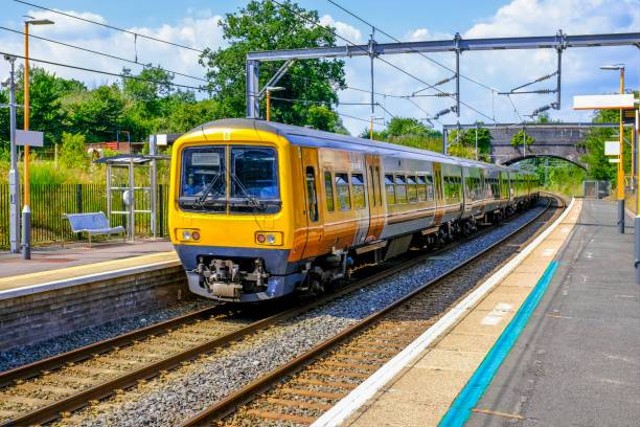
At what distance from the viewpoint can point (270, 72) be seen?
47.1 meters

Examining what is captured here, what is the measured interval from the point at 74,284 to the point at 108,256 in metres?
4.75

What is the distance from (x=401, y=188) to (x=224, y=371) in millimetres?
9545

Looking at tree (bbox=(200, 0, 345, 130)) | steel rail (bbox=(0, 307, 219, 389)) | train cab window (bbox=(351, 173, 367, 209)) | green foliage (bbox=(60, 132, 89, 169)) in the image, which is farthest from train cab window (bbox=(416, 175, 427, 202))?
tree (bbox=(200, 0, 345, 130))

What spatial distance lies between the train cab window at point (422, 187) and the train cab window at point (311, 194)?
24.9ft

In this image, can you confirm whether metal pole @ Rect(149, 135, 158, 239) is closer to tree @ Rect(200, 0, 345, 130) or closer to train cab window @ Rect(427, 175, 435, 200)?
train cab window @ Rect(427, 175, 435, 200)

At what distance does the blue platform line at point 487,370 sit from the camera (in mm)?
6094

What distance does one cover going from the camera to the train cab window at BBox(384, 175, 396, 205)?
52.4 feet

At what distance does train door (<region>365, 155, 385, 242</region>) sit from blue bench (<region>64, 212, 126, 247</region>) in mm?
7565

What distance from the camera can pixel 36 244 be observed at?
18.7 meters

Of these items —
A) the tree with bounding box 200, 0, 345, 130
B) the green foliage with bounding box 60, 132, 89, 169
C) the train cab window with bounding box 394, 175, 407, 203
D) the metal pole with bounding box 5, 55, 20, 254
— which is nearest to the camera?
the metal pole with bounding box 5, 55, 20, 254

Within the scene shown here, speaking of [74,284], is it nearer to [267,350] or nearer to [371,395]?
[267,350]

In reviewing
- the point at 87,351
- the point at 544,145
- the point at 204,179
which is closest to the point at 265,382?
the point at 87,351

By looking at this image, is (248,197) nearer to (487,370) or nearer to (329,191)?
(329,191)

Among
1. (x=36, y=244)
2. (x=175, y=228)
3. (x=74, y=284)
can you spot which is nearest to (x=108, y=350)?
(x=74, y=284)
